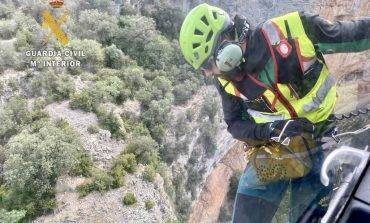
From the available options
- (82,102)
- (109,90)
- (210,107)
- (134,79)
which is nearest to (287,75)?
(210,107)

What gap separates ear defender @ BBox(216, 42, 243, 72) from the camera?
2.09 meters

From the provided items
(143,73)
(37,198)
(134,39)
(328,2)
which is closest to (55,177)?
(37,198)

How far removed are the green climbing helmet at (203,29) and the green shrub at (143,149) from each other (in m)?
11.1

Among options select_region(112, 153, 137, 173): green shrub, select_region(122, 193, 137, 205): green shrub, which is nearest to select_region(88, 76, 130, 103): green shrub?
select_region(112, 153, 137, 173): green shrub

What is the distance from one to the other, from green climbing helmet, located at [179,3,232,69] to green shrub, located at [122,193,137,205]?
30.7 feet

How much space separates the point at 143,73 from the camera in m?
16.3

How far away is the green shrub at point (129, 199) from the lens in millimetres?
11203

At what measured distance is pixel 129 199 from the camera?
1125cm

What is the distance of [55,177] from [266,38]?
1008cm

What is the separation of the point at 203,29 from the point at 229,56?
21 centimetres

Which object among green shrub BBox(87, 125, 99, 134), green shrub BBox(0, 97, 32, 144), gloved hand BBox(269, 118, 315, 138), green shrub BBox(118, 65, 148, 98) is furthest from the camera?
green shrub BBox(118, 65, 148, 98)

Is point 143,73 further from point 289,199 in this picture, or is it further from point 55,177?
point 289,199

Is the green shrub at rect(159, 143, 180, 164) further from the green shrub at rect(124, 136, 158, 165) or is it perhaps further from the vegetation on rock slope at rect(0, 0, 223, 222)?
the green shrub at rect(124, 136, 158, 165)

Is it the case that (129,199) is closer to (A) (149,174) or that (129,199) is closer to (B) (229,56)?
(A) (149,174)
